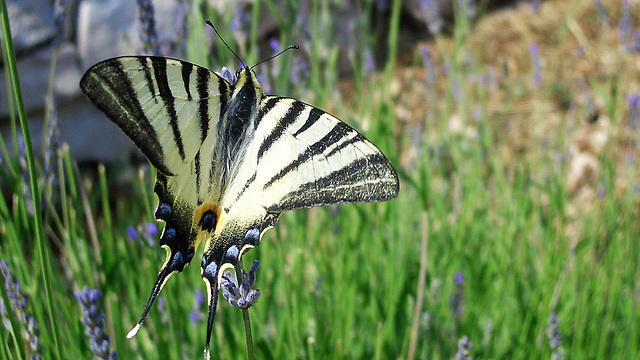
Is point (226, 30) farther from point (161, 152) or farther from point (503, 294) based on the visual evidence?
point (503, 294)

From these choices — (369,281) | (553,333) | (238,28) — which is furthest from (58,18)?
(553,333)

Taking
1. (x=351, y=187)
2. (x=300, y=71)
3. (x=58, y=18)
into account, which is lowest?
(x=351, y=187)

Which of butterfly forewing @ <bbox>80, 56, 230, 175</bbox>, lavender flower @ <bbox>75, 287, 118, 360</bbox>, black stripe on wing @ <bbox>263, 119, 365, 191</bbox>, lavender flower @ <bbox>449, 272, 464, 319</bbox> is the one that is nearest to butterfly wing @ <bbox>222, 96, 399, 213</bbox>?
black stripe on wing @ <bbox>263, 119, 365, 191</bbox>

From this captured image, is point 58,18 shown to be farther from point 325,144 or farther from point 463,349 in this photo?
point 463,349

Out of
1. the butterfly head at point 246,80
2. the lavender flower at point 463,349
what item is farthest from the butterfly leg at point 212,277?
the lavender flower at point 463,349

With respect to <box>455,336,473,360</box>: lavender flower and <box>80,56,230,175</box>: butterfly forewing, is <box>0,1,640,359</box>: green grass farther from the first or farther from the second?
<box>80,56,230,175</box>: butterfly forewing

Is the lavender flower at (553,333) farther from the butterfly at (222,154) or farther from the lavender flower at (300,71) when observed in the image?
the lavender flower at (300,71)
